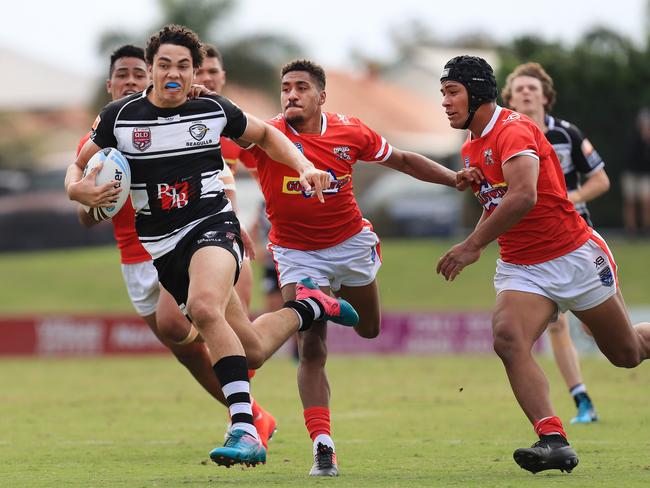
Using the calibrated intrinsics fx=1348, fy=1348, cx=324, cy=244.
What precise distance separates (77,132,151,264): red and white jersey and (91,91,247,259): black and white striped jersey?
1.74 m

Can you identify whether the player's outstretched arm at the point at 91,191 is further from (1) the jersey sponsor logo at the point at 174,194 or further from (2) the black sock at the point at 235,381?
(2) the black sock at the point at 235,381

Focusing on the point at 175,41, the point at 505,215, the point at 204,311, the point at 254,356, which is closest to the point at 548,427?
the point at 505,215

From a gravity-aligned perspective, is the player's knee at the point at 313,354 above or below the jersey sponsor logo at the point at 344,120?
below

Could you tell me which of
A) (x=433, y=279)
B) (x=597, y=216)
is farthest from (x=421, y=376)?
(x=597, y=216)

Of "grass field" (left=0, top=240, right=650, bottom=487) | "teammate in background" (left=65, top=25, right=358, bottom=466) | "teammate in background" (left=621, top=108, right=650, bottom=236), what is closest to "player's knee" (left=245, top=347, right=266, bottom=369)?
"teammate in background" (left=65, top=25, right=358, bottom=466)

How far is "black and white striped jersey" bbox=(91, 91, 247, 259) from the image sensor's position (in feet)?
25.8

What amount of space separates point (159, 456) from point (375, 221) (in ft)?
64.3

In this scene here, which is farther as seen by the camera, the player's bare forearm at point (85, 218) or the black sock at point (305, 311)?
the player's bare forearm at point (85, 218)

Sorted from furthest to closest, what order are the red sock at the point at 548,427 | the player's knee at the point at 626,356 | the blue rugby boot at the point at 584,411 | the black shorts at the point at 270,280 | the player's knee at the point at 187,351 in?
the black shorts at the point at 270,280 < the blue rugby boot at the point at 584,411 < the player's knee at the point at 187,351 < the player's knee at the point at 626,356 < the red sock at the point at 548,427

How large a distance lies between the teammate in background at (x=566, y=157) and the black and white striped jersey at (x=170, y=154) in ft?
11.2

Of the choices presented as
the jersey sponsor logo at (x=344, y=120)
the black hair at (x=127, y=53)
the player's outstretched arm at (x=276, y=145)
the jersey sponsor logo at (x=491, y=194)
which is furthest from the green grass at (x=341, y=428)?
the black hair at (x=127, y=53)

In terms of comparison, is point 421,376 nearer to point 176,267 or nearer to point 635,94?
point 176,267

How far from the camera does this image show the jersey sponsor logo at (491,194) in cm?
798

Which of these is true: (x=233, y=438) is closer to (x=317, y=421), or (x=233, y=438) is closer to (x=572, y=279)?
(x=317, y=421)
